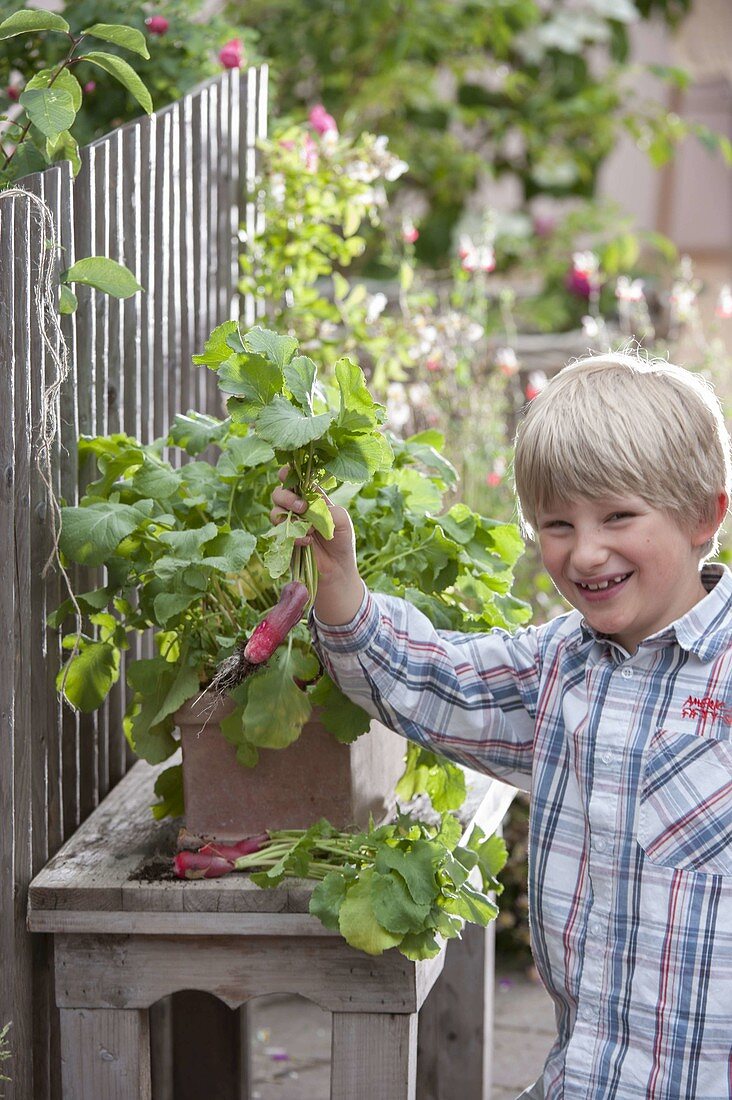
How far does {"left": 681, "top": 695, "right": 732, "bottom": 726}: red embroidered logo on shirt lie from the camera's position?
158cm

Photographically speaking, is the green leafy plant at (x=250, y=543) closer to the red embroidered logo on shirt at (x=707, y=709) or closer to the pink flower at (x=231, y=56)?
the red embroidered logo on shirt at (x=707, y=709)

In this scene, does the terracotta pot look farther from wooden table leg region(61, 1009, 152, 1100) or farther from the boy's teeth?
the boy's teeth

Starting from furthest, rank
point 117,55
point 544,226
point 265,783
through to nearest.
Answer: point 544,226 → point 117,55 → point 265,783

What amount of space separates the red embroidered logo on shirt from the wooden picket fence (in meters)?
0.83

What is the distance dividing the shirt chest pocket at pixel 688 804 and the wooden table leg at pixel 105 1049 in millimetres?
709

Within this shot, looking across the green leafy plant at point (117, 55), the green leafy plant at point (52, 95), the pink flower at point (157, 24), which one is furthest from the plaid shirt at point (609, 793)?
the pink flower at point (157, 24)

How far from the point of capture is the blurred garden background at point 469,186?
2781mm

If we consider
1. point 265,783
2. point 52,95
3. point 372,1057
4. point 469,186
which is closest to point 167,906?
point 265,783

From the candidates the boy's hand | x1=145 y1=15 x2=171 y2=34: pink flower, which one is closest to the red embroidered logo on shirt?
the boy's hand

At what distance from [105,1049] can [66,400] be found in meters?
0.86

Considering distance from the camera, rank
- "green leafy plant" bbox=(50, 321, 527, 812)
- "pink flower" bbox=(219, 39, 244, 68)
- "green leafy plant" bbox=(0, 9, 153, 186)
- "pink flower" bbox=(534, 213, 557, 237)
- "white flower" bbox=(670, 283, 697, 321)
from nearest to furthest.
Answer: "green leafy plant" bbox=(50, 321, 527, 812) → "green leafy plant" bbox=(0, 9, 153, 186) → "pink flower" bbox=(219, 39, 244, 68) → "white flower" bbox=(670, 283, 697, 321) → "pink flower" bbox=(534, 213, 557, 237)

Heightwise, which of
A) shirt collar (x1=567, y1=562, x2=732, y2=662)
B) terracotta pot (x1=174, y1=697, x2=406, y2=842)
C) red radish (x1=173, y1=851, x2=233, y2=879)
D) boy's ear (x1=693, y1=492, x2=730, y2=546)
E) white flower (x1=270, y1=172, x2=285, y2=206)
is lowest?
red radish (x1=173, y1=851, x2=233, y2=879)

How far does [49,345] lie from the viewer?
5.16ft

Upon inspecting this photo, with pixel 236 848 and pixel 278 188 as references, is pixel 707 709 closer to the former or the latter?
pixel 236 848
